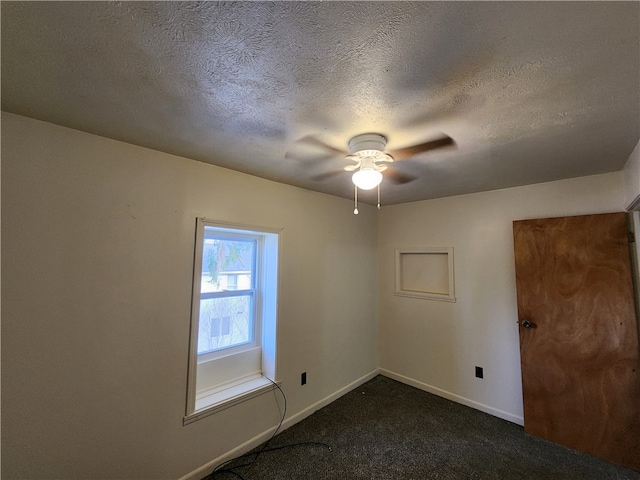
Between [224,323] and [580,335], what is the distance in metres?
3.10

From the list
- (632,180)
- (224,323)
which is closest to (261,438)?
(224,323)

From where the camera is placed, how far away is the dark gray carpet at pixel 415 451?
2027mm

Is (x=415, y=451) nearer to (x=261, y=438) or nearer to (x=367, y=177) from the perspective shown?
(x=261, y=438)

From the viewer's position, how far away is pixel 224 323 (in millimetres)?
2461

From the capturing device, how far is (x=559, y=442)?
233cm

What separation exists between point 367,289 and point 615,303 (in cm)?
229

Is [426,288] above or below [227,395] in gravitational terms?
above

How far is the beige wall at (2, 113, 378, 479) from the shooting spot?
1.42 metres

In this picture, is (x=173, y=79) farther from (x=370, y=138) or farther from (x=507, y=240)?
(x=507, y=240)

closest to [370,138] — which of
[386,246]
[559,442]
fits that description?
[386,246]

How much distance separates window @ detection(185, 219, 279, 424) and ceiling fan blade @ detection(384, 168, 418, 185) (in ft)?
3.89

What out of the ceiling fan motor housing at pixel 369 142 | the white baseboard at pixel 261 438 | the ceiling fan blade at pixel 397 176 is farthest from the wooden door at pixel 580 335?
the ceiling fan motor housing at pixel 369 142

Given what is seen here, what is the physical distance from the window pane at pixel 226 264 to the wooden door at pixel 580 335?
2648 millimetres

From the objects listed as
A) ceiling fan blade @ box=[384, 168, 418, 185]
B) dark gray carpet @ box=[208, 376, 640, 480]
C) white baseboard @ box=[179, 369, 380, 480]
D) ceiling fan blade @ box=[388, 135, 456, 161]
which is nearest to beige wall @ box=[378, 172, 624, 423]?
dark gray carpet @ box=[208, 376, 640, 480]
